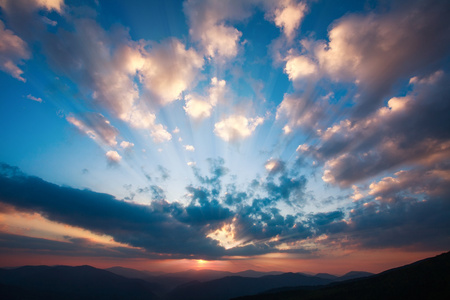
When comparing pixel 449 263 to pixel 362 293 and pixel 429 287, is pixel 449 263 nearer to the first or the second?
pixel 429 287

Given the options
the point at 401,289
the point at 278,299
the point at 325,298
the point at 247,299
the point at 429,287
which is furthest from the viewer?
the point at 247,299

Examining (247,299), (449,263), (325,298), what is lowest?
(247,299)

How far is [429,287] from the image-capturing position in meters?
51.3

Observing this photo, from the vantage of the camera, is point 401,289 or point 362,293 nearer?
point 401,289

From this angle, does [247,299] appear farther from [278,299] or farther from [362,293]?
[362,293]

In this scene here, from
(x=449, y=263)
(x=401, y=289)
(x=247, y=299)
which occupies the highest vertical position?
(x=449, y=263)

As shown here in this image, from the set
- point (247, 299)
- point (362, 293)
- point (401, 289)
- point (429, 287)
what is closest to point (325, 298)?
point (362, 293)

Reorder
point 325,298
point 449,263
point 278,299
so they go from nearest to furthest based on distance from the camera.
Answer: point 449,263 < point 325,298 < point 278,299

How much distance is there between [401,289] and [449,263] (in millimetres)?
27044

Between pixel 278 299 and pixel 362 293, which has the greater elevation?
pixel 362 293

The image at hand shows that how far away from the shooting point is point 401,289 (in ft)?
187

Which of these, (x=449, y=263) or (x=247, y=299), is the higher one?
(x=449, y=263)

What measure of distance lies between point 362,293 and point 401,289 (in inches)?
591

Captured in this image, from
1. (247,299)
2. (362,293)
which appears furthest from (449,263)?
(247,299)
